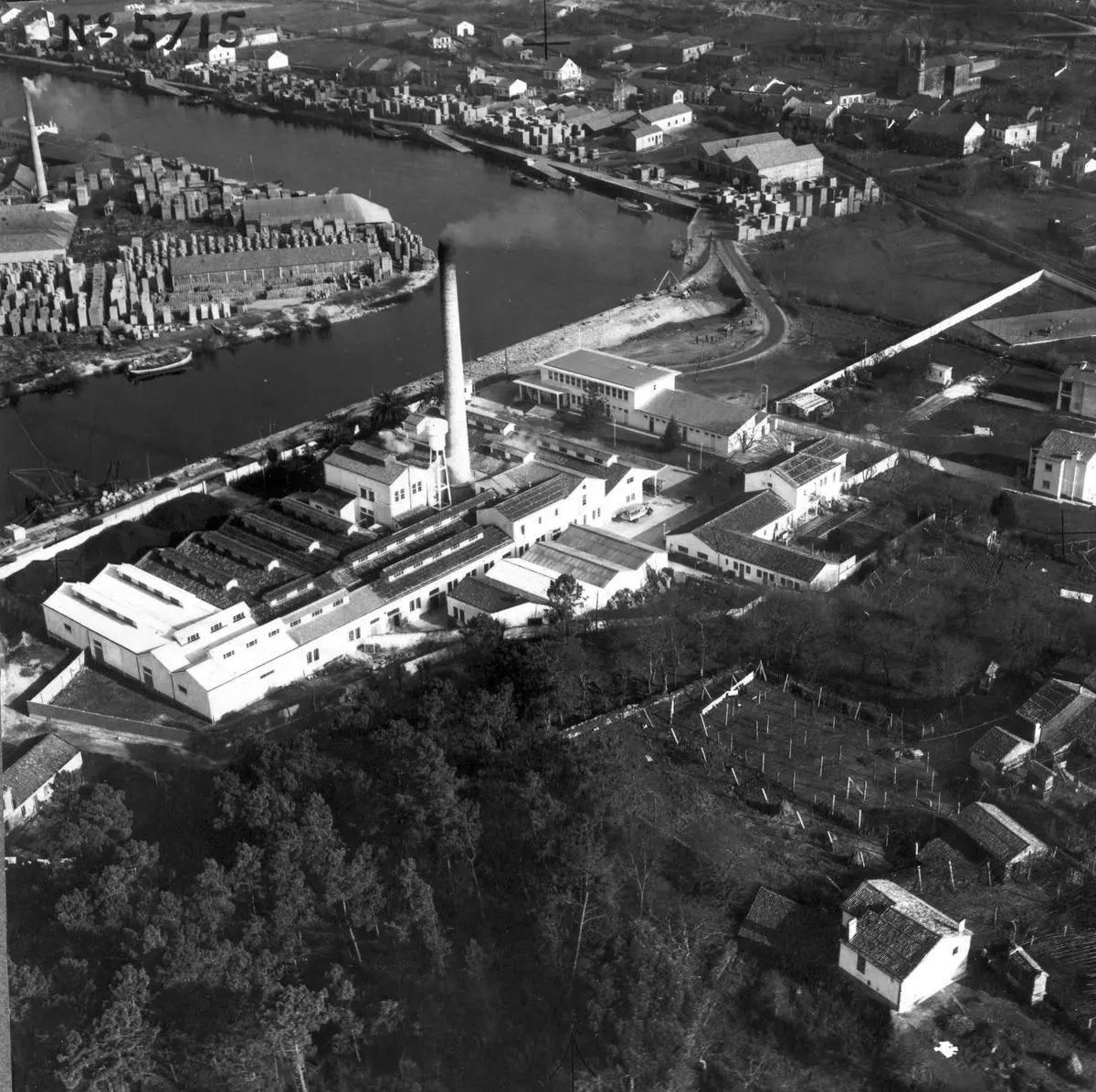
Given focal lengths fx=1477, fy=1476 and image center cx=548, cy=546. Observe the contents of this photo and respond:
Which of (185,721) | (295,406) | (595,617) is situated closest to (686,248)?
(295,406)

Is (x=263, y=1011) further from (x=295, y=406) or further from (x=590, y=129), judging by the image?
(x=590, y=129)

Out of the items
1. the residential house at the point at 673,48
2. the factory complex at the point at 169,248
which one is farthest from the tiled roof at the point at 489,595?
the residential house at the point at 673,48

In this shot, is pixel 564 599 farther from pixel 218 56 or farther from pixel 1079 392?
pixel 218 56

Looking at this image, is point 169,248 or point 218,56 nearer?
point 169,248

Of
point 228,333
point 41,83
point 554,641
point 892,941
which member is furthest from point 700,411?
point 41,83

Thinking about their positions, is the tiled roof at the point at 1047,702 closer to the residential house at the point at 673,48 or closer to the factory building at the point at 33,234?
the factory building at the point at 33,234

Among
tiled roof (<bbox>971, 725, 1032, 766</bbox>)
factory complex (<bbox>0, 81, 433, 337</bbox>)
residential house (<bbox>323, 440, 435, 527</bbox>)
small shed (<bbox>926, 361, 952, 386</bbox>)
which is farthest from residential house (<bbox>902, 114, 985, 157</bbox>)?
tiled roof (<bbox>971, 725, 1032, 766</bbox>)

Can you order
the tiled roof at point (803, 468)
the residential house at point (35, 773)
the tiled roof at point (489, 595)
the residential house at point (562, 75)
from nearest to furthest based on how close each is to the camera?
the residential house at point (35, 773) < the tiled roof at point (489, 595) < the tiled roof at point (803, 468) < the residential house at point (562, 75)
